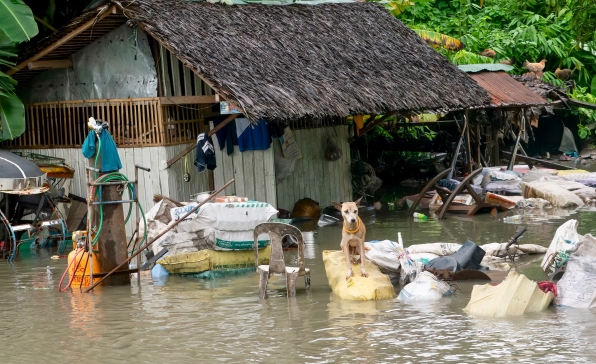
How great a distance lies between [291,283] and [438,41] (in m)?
17.5

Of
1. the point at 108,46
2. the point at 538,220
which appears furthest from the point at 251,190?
the point at 538,220

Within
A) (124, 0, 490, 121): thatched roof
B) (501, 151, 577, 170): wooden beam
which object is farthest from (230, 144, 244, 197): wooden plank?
(501, 151, 577, 170): wooden beam

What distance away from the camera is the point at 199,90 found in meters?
16.4

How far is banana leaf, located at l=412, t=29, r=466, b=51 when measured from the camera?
2731 centimetres

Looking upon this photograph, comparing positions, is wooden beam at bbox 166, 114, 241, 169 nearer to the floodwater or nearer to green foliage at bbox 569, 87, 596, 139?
the floodwater

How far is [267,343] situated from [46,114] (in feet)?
29.2

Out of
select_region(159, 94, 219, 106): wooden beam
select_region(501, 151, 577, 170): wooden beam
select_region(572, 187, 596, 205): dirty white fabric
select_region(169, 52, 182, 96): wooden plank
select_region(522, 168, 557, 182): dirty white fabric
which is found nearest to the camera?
select_region(159, 94, 219, 106): wooden beam

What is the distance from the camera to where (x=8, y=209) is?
15242mm

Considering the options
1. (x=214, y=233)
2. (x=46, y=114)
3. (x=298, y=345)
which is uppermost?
(x=46, y=114)

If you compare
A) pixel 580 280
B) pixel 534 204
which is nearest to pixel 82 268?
pixel 580 280

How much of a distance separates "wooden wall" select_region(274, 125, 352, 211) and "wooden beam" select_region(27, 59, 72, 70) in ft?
12.5

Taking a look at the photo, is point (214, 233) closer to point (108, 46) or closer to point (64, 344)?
point (64, 344)

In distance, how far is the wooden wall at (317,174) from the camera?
18047 mm

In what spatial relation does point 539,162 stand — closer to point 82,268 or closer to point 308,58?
point 308,58
